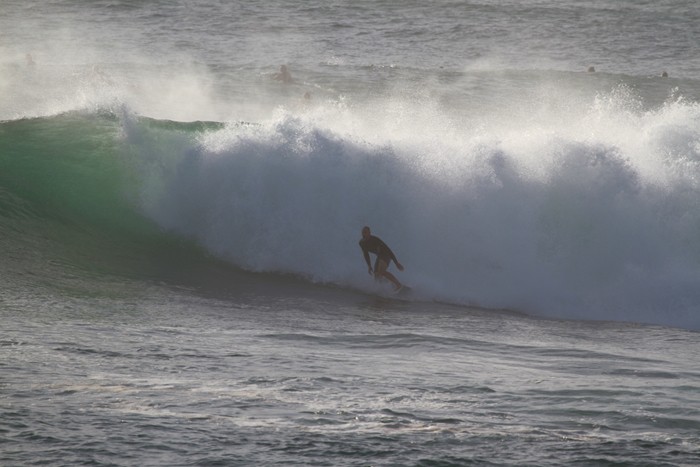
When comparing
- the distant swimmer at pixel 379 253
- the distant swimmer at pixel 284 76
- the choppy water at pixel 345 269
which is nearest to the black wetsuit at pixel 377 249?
the distant swimmer at pixel 379 253

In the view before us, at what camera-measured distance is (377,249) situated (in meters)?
14.0

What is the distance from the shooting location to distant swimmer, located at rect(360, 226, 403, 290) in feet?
45.6

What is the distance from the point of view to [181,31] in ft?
106

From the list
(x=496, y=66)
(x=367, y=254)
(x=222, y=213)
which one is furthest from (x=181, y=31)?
(x=367, y=254)

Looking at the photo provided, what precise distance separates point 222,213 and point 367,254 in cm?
268

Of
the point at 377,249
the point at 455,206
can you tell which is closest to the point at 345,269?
the point at 377,249

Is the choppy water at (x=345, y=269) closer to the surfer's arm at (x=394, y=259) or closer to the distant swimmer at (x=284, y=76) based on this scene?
the distant swimmer at (x=284, y=76)

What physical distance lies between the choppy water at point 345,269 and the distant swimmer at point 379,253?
0.87 feet

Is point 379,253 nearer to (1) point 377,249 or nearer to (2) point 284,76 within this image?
(1) point 377,249

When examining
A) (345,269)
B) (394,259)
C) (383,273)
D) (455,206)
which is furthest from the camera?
(455,206)

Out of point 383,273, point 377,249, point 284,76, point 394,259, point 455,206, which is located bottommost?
point 383,273

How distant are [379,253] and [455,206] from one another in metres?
1.72

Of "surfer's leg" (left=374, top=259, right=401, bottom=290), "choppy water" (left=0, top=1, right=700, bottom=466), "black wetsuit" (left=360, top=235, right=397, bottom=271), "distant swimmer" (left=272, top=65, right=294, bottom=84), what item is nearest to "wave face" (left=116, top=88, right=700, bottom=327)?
"choppy water" (left=0, top=1, right=700, bottom=466)

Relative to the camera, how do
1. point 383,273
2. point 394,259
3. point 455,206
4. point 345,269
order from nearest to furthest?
point 394,259 → point 383,273 → point 345,269 → point 455,206
